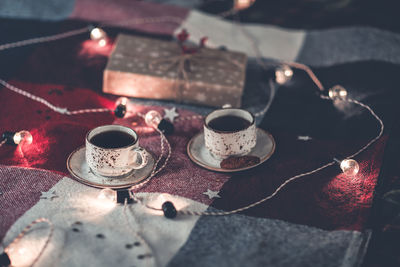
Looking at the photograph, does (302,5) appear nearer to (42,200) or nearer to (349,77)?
(349,77)

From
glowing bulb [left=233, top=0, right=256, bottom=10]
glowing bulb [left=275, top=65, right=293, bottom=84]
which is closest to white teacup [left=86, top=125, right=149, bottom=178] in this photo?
glowing bulb [left=275, top=65, right=293, bottom=84]

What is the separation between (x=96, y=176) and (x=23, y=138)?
0.67 ft

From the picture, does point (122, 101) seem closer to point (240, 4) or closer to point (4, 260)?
point (4, 260)

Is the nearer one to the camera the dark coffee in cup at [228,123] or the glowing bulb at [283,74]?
the dark coffee in cup at [228,123]

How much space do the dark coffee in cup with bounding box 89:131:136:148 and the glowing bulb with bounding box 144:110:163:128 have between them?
171 millimetres

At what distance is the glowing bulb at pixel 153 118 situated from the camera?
988 mm

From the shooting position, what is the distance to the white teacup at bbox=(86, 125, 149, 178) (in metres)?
0.78

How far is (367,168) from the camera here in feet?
2.82

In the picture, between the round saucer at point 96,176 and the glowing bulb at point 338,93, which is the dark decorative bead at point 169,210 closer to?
the round saucer at point 96,176

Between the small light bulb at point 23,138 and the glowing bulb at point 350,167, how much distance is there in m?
0.62

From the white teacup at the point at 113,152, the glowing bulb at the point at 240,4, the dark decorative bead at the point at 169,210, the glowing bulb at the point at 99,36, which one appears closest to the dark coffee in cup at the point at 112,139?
the white teacup at the point at 113,152

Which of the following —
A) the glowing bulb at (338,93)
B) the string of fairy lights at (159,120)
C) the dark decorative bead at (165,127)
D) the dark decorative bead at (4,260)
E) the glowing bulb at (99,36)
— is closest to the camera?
the dark decorative bead at (4,260)

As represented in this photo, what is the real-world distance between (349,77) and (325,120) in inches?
8.1

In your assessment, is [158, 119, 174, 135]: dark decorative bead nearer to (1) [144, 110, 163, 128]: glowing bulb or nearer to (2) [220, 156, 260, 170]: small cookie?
(1) [144, 110, 163, 128]: glowing bulb
